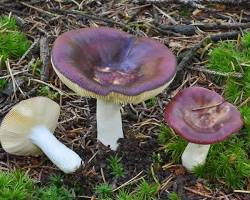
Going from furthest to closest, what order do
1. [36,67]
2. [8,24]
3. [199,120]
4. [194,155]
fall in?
1. [8,24]
2. [36,67]
3. [194,155]
4. [199,120]

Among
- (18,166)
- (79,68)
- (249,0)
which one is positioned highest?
(79,68)

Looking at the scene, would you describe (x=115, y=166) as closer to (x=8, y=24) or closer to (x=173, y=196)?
(x=173, y=196)

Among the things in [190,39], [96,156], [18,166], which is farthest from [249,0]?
[18,166]

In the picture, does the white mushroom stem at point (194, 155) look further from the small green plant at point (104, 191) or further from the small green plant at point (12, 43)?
the small green plant at point (12, 43)

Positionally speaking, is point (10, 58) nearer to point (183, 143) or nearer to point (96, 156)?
point (96, 156)

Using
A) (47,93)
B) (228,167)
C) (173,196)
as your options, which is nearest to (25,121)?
(47,93)

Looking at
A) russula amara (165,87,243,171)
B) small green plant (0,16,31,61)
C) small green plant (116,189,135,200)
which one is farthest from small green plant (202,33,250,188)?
small green plant (0,16,31,61)
